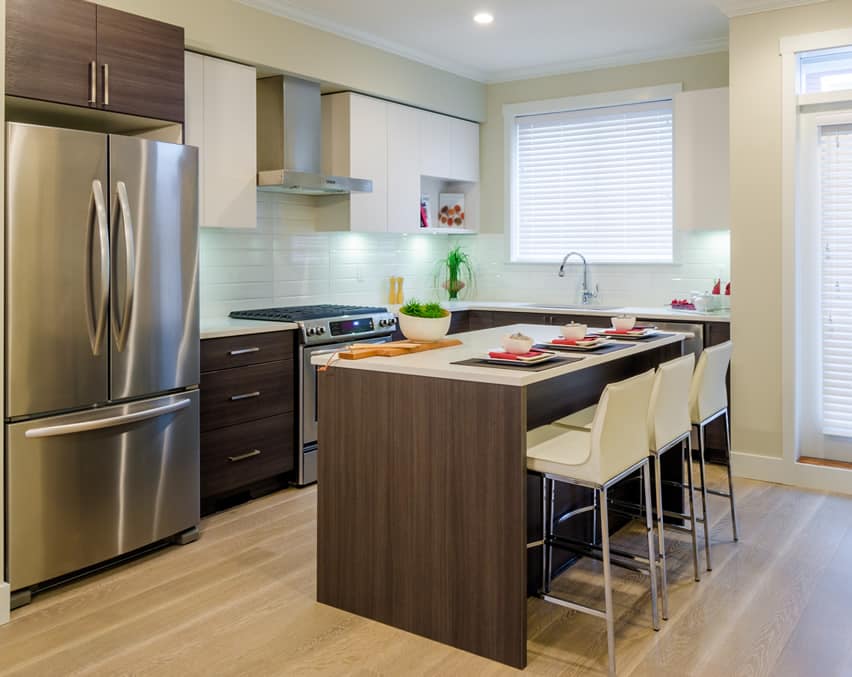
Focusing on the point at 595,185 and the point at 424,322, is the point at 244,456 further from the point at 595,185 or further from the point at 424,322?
the point at 595,185

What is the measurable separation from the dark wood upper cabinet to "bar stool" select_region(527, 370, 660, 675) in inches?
85.9

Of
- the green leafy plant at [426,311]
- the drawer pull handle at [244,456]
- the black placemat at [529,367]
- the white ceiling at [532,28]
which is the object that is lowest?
the drawer pull handle at [244,456]

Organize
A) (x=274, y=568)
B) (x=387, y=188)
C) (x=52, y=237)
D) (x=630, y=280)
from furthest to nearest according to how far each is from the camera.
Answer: (x=630, y=280), (x=387, y=188), (x=274, y=568), (x=52, y=237)

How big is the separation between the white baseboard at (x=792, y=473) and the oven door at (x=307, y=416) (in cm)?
250

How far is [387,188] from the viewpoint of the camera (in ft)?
18.3

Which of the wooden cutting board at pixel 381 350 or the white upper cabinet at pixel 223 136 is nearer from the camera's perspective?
the wooden cutting board at pixel 381 350

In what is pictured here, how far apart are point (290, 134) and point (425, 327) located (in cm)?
211

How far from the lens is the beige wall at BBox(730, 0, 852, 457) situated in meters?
4.58

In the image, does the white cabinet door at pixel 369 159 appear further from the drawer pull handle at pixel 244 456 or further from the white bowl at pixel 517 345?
the white bowl at pixel 517 345

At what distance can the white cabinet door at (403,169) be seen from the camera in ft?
18.4

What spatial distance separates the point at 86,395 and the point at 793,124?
3904 mm

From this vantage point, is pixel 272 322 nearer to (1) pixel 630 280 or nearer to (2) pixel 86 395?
(2) pixel 86 395

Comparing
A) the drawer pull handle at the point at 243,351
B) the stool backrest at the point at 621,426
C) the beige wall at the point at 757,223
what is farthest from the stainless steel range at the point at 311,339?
the beige wall at the point at 757,223

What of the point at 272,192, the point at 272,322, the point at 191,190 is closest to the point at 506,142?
the point at 272,192
